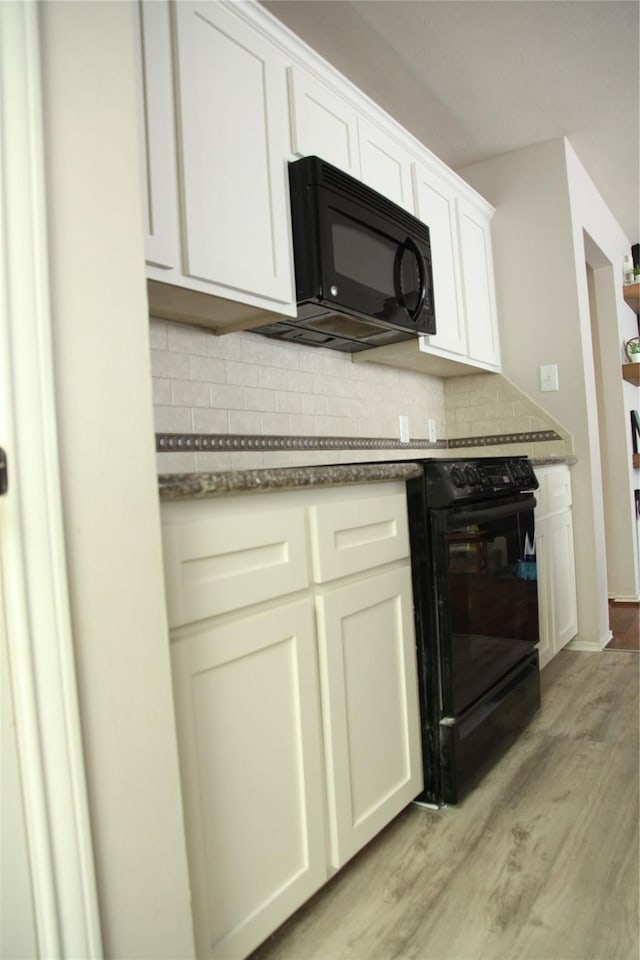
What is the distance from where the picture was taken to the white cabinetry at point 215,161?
146 cm

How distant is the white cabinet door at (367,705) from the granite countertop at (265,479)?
0.23 meters

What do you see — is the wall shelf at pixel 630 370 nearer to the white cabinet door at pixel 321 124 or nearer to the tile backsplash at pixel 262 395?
the tile backsplash at pixel 262 395

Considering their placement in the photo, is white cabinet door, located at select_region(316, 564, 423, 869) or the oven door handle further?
the oven door handle

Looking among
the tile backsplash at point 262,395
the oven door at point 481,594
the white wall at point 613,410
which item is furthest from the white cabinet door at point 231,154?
the white wall at point 613,410

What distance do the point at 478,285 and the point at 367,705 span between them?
2287 mm

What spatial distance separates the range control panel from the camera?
5.22 feet

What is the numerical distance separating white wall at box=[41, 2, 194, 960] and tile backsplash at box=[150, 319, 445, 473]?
0.90m

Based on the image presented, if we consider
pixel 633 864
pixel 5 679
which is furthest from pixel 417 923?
pixel 5 679

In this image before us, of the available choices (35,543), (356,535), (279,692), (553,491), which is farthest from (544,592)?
(35,543)

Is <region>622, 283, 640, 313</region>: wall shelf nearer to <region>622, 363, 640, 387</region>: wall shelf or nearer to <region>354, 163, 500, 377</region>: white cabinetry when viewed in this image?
<region>622, 363, 640, 387</region>: wall shelf

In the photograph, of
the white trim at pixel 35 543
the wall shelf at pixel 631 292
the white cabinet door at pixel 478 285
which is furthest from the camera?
the wall shelf at pixel 631 292

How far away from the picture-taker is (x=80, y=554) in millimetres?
788

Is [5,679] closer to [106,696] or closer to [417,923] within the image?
[106,696]

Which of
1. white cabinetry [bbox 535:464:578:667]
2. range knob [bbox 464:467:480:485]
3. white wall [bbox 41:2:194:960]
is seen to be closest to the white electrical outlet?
white cabinetry [bbox 535:464:578:667]
